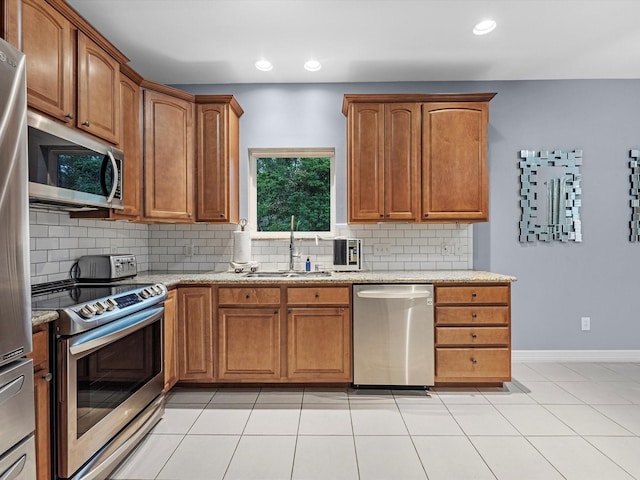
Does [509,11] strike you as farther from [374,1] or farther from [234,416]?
[234,416]

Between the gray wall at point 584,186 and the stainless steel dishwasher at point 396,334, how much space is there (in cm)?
101

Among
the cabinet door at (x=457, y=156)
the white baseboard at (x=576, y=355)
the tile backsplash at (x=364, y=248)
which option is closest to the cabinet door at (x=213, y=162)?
the tile backsplash at (x=364, y=248)

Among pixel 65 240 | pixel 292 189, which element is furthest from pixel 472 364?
pixel 65 240

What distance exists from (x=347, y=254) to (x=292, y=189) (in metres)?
0.89

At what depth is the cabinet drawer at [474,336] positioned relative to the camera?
112 inches

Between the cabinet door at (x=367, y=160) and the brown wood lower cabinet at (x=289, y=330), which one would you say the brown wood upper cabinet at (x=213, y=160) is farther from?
the cabinet door at (x=367, y=160)

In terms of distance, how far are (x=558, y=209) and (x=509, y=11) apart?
6.07 ft

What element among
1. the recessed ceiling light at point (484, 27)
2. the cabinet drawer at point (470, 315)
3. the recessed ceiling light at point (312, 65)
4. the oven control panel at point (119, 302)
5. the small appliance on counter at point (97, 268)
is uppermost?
the recessed ceiling light at point (484, 27)

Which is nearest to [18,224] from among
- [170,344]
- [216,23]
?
[170,344]

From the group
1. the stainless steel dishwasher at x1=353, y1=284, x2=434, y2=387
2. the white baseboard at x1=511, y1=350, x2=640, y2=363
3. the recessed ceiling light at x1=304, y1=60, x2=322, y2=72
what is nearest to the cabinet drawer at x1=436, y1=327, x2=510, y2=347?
the stainless steel dishwasher at x1=353, y1=284, x2=434, y2=387

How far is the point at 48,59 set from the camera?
74.0 inches

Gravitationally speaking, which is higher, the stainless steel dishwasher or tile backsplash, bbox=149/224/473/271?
tile backsplash, bbox=149/224/473/271

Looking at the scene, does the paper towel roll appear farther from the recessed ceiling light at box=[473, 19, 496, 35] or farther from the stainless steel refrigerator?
the recessed ceiling light at box=[473, 19, 496, 35]

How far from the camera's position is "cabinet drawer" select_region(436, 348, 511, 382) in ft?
9.32
